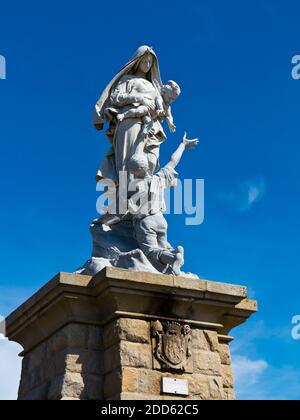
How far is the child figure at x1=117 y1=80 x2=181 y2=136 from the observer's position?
910cm

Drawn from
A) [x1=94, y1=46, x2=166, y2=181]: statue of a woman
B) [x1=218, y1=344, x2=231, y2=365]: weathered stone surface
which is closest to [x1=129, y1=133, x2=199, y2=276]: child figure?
[x1=94, y1=46, x2=166, y2=181]: statue of a woman

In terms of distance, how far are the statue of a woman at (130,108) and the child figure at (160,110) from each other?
0.07 feet

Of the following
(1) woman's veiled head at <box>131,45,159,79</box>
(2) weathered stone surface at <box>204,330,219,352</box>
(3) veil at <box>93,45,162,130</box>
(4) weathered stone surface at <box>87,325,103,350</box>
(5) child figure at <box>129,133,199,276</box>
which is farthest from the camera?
(1) woman's veiled head at <box>131,45,159,79</box>

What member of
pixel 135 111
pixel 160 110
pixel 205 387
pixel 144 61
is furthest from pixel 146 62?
pixel 205 387

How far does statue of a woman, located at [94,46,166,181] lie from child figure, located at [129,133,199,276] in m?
0.22

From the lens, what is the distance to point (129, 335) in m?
7.11

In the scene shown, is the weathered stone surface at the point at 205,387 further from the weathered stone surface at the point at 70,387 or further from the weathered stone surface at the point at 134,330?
the weathered stone surface at the point at 70,387

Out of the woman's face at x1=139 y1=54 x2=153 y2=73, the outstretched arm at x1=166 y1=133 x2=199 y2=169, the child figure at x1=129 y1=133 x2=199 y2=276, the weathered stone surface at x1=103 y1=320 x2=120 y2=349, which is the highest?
the woman's face at x1=139 y1=54 x2=153 y2=73

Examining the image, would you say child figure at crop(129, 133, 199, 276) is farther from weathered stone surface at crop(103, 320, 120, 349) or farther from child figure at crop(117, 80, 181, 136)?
Result: weathered stone surface at crop(103, 320, 120, 349)

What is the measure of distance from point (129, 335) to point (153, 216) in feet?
5.50

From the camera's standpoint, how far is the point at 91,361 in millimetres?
7246

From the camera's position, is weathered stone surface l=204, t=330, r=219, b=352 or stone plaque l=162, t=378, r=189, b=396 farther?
weathered stone surface l=204, t=330, r=219, b=352

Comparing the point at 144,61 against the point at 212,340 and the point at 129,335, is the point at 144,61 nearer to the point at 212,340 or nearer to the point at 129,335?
the point at 212,340

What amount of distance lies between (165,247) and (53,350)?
1718 mm
